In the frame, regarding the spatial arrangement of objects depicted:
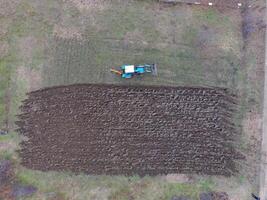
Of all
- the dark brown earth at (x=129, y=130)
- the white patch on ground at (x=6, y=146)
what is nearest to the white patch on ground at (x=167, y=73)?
the dark brown earth at (x=129, y=130)

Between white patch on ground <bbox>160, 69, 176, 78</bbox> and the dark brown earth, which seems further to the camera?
white patch on ground <bbox>160, 69, 176, 78</bbox>

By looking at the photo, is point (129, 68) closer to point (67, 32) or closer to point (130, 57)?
point (130, 57)

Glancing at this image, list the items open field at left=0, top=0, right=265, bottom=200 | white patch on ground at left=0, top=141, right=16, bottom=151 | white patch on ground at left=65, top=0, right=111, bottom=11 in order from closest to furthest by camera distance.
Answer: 1. white patch on ground at left=0, top=141, right=16, bottom=151
2. open field at left=0, top=0, right=265, bottom=200
3. white patch on ground at left=65, top=0, right=111, bottom=11

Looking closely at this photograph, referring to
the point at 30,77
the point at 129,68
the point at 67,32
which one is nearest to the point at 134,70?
the point at 129,68

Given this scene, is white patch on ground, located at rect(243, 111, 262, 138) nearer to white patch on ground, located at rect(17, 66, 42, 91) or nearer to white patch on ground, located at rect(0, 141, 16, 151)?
white patch on ground, located at rect(17, 66, 42, 91)

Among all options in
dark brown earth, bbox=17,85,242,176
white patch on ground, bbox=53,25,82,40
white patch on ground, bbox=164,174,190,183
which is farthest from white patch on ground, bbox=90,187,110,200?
white patch on ground, bbox=53,25,82,40

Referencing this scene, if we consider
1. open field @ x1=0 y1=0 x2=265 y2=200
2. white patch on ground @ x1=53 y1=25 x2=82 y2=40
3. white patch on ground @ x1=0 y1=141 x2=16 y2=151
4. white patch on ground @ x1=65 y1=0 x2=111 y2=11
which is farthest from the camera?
white patch on ground @ x1=65 y1=0 x2=111 y2=11

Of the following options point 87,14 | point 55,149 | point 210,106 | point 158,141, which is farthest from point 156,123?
point 87,14
